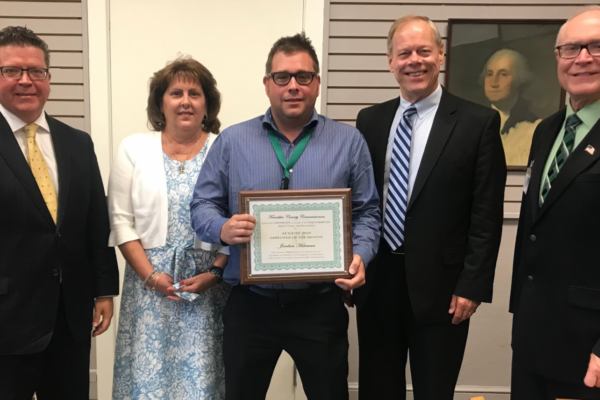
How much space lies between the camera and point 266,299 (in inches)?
76.0

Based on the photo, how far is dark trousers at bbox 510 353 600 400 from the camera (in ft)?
5.56

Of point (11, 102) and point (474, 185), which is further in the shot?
point (474, 185)

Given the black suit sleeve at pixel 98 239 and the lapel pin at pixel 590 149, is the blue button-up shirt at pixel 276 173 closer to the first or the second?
the black suit sleeve at pixel 98 239

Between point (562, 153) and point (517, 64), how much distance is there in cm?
162

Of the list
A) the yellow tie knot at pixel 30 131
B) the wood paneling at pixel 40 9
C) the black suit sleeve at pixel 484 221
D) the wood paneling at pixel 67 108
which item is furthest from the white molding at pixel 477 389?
the wood paneling at pixel 40 9

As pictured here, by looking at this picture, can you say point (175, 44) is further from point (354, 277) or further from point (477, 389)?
point (477, 389)

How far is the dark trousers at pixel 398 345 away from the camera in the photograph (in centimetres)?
201

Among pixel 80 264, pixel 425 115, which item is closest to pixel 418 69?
pixel 425 115

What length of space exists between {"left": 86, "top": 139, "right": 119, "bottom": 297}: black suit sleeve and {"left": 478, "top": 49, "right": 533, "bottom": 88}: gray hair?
8.14 feet

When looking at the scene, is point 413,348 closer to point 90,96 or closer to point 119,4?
point 90,96

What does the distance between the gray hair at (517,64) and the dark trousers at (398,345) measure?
1.79 metres

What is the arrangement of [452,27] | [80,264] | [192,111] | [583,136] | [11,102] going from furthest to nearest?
[452,27]
[192,111]
[80,264]
[11,102]
[583,136]

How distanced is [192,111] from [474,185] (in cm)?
132

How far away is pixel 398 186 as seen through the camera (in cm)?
202
